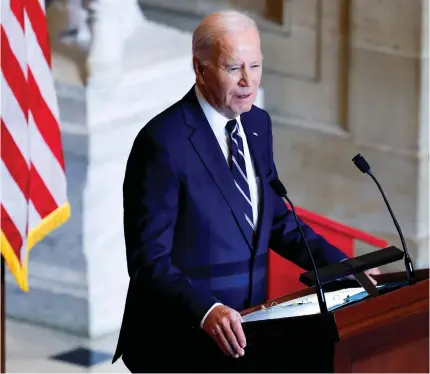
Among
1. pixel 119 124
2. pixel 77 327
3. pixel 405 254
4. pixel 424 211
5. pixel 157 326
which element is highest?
pixel 405 254

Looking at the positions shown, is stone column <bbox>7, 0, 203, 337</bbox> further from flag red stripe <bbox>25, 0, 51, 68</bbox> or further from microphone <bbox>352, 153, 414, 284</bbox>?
microphone <bbox>352, 153, 414, 284</bbox>

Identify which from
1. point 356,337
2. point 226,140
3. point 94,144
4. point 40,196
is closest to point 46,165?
point 40,196

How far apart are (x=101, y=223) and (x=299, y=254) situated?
2.16 metres

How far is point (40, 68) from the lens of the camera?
449cm

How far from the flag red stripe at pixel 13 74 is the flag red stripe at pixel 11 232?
0.35m

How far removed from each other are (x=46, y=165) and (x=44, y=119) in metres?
0.16

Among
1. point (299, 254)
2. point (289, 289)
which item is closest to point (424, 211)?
point (289, 289)

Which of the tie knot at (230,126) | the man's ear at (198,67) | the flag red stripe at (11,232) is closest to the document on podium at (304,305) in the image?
the tie knot at (230,126)

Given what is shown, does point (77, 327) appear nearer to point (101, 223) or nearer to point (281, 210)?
point (101, 223)

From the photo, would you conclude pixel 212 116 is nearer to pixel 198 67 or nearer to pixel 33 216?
pixel 198 67

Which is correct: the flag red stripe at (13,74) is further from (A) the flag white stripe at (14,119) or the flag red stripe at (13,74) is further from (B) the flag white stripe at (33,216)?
(B) the flag white stripe at (33,216)

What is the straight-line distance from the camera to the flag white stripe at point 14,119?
4.35 meters

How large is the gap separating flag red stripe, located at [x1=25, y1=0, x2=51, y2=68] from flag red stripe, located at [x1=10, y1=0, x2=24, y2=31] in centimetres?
3

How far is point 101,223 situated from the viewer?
5.70 meters
